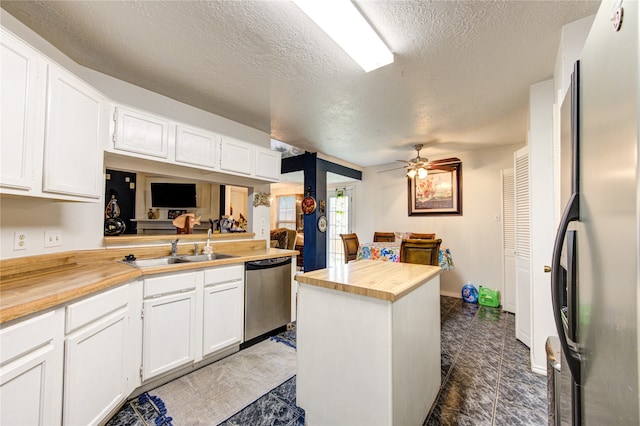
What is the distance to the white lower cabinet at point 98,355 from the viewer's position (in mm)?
1314

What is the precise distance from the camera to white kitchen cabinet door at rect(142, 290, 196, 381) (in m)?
1.87

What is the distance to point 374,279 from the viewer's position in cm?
151

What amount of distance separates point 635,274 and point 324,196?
4.40 meters

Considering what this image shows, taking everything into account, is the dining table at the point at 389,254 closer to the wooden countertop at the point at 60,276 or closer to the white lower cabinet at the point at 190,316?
the white lower cabinet at the point at 190,316

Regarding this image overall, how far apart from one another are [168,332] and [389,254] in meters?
2.78

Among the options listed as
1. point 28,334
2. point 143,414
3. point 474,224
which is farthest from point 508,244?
point 28,334

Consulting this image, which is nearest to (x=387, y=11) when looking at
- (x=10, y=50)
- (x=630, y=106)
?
(x=630, y=106)

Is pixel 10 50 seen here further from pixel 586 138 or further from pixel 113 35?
pixel 586 138

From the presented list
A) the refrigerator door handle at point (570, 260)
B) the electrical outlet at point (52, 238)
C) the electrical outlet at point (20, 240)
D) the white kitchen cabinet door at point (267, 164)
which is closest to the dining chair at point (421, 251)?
the white kitchen cabinet door at point (267, 164)

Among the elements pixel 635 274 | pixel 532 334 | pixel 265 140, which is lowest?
pixel 532 334

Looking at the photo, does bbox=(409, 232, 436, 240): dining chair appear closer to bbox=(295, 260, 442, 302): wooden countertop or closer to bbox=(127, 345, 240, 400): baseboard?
bbox=(295, 260, 442, 302): wooden countertop

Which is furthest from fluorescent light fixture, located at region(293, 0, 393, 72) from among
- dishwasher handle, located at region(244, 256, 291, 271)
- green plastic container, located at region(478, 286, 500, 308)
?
green plastic container, located at region(478, 286, 500, 308)

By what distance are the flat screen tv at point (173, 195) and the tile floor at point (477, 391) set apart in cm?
200

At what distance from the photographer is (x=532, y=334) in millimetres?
2250
